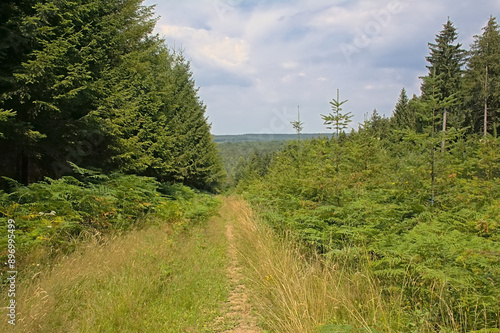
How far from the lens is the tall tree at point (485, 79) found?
3055cm

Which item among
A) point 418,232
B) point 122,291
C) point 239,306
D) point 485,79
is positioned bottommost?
point 239,306

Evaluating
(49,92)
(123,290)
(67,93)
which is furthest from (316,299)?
(49,92)

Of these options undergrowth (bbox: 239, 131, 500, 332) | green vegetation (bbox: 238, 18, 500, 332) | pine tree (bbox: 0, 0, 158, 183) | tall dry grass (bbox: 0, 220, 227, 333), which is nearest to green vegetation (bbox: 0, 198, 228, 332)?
tall dry grass (bbox: 0, 220, 227, 333)

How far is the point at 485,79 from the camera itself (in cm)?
3089

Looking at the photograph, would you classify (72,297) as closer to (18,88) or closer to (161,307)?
(161,307)

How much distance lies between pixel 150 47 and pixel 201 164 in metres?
10.1

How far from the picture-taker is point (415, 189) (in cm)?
619

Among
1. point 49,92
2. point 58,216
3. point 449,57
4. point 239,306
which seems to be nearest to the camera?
point 239,306

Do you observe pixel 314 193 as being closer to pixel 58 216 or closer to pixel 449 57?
pixel 58 216

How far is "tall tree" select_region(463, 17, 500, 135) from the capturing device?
100ft

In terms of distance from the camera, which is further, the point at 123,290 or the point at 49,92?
the point at 49,92

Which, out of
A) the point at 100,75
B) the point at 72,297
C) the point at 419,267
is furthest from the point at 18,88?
the point at 419,267

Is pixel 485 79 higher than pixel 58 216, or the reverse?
pixel 485 79

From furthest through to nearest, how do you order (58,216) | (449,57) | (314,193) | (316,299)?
(449,57) < (314,193) < (58,216) < (316,299)
